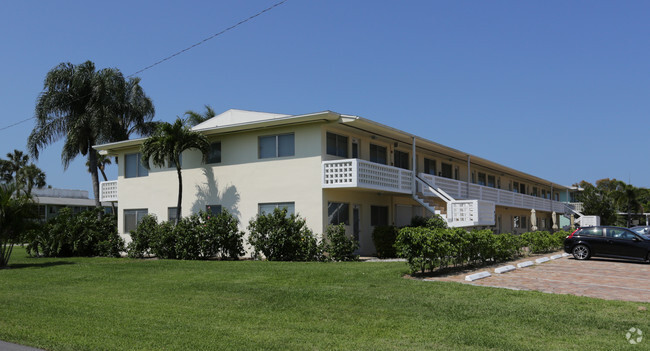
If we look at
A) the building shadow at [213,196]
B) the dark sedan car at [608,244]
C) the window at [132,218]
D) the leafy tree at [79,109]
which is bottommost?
the dark sedan car at [608,244]

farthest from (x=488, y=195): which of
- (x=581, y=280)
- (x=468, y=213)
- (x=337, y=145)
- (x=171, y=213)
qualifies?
(x=581, y=280)

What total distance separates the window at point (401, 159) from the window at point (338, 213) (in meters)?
5.45

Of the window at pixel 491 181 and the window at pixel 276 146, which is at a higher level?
the window at pixel 276 146

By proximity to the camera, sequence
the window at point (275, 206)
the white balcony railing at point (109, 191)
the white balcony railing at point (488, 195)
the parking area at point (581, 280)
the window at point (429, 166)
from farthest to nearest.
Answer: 1. the window at point (429, 166)
2. the white balcony railing at point (109, 191)
3. the white balcony railing at point (488, 195)
4. the window at point (275, 206)
5. the parking area at point (581, 280)

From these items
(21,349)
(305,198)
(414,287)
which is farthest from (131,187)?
(21,349)

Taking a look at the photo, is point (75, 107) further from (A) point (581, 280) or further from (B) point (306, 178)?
(A) point (581, 280)

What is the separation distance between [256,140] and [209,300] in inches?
507

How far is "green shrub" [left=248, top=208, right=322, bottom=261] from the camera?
65.1 ft

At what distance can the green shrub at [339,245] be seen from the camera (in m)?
19.6

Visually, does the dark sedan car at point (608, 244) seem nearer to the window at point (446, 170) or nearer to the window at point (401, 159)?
the window at point (401, 159)

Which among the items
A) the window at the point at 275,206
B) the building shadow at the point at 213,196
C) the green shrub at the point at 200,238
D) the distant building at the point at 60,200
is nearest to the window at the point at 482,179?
the window at the point at 275,206

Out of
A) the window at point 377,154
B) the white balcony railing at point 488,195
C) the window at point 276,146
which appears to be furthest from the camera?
the white balcony railing at point 488,195

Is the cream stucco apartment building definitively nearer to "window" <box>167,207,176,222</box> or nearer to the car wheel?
"window" <box>167,207,176,222</box>

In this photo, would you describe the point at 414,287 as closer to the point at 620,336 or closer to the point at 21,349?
the point at 620,336
